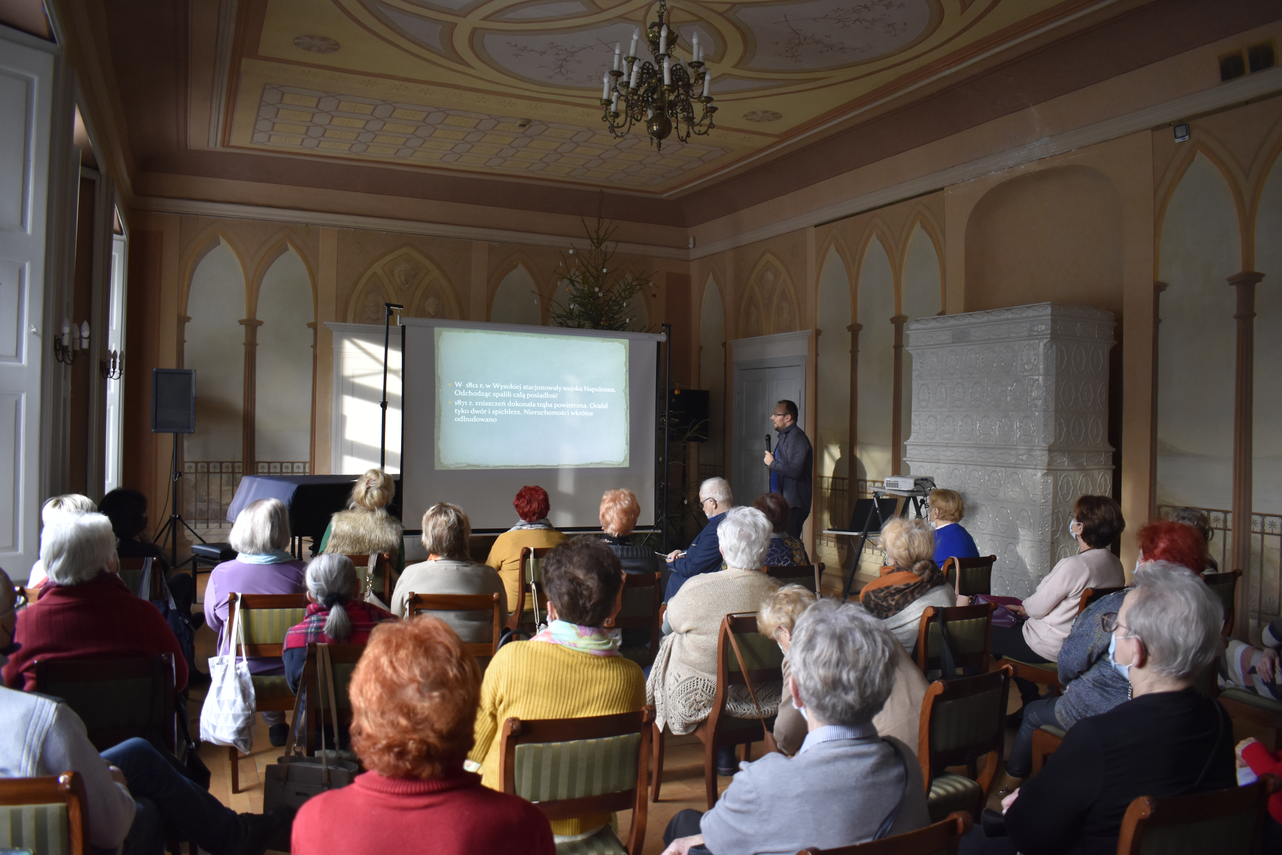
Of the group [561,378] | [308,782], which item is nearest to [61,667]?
[308,782]

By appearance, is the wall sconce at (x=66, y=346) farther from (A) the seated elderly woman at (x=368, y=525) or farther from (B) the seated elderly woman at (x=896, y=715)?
(B) the seated elderly woman at (x=896, y=715)

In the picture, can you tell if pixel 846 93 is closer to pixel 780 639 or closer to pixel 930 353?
pixel 930 353

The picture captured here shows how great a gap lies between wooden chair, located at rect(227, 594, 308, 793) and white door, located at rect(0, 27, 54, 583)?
4.64 feet

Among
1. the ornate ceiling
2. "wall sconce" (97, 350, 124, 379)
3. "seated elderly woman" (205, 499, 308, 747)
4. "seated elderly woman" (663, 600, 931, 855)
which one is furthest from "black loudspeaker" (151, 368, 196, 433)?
"seated elderly woman" (663, 600, 931, 855)

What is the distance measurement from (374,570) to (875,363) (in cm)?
514

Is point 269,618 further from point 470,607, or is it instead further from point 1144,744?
point 1144,744

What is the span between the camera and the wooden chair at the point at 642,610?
3.56 metres

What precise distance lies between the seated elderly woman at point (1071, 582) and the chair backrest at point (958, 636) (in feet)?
1.93

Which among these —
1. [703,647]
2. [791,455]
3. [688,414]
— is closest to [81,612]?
[703,647]

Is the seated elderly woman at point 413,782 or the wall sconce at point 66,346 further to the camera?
the wall sconce at point 66,346

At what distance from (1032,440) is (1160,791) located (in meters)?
4.28

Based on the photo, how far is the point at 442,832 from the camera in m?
1.24

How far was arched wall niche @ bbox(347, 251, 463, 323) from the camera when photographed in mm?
9039

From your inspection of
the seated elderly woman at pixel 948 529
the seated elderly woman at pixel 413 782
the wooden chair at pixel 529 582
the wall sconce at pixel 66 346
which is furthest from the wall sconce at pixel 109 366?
the seated elderly woman at pixel 413 782
